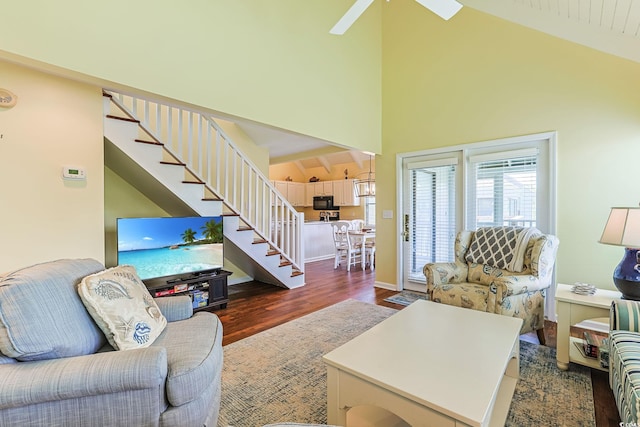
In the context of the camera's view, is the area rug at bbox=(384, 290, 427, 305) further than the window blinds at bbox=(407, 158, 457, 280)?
No

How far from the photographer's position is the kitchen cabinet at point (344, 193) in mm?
8297

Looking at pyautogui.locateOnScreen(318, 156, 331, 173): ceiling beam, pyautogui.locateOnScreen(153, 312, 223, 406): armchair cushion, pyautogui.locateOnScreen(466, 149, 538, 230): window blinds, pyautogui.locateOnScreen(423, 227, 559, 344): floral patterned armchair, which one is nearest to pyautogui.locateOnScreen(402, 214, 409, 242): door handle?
pyautogui.locateOnScreen(466, 149, 538, 230): window blinds

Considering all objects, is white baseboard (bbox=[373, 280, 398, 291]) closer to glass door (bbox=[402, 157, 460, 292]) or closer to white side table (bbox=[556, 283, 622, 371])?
glass door (bbox=[402, 157, 460, 292])

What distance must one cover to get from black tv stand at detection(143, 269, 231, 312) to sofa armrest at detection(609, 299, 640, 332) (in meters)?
3.56

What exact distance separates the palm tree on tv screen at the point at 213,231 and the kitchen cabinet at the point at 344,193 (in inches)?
204

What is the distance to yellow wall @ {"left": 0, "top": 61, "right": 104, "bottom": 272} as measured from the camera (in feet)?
6.73

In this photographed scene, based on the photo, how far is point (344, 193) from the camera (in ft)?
27.7

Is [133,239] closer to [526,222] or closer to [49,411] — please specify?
[49,411]

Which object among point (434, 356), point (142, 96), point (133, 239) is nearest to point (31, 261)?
point (133, 239)

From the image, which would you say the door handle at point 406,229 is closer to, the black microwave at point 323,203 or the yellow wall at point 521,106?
the yellow wall at point 521,106

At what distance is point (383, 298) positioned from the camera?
3.95 m

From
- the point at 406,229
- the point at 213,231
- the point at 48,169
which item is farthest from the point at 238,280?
the point at 48,169

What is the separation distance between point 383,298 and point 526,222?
1.97 metres

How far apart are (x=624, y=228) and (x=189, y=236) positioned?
3.97 m
